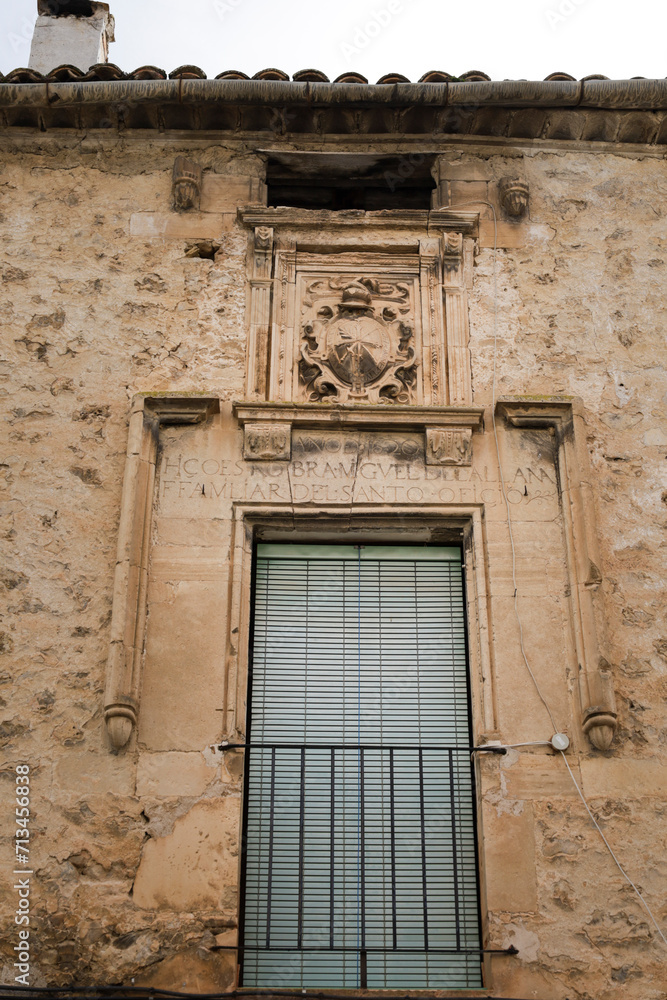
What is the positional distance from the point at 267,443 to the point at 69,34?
4399 millimetres

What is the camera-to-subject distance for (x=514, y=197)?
8.63 m

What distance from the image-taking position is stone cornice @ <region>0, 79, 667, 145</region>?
28.2 feet

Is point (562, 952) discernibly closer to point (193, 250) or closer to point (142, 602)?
point (142, 602)

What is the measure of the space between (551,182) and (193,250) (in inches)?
99.8

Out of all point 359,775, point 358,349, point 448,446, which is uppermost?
point 358,349

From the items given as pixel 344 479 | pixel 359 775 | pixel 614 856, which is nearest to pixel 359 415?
pixel 344 479

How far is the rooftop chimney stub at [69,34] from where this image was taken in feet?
32.6

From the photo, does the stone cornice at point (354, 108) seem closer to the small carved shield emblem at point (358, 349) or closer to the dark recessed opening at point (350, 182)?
the dark recessed opening at point (350, 182)

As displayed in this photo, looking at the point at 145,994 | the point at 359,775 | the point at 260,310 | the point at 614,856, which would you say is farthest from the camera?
the point at 260,310

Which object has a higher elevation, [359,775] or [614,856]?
[359,775]

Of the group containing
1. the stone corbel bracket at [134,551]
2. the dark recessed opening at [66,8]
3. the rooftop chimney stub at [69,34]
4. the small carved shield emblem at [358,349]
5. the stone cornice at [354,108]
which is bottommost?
the stone corbel bracket at [134,551]

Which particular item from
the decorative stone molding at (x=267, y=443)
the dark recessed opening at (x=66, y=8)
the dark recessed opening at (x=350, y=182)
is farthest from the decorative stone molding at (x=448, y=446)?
the dark recessed opening at (x=66, y=8)

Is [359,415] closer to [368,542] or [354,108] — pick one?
[368,542]

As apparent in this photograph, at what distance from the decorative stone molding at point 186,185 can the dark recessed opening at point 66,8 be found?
2293 mm
